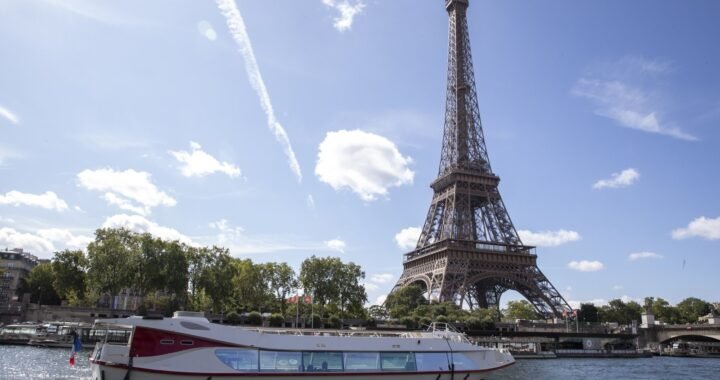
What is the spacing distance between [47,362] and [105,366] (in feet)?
64.5

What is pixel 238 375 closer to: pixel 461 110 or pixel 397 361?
pixel 397 361

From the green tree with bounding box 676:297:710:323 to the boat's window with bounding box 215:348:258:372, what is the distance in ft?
450

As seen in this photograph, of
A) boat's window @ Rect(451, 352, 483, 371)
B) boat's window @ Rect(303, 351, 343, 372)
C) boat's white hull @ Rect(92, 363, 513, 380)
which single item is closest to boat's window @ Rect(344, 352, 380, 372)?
boat's white hull @ Rect(92, 363, 513, 380)

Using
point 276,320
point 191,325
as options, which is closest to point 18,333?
point 276,320

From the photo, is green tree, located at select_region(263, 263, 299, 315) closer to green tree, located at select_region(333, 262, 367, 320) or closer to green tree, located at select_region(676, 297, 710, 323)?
green tree, located at select_region(333, 262, 367, 320)

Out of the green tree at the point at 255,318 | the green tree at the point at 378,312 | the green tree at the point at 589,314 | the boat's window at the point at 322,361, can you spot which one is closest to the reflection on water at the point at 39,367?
the boat's window at the point at 322,361

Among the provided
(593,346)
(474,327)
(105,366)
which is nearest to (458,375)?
(105,366)

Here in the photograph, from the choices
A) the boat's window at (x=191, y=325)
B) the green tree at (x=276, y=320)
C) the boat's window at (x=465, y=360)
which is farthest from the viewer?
the green tree at (x=276, y=320)

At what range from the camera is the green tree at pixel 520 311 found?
129 meters

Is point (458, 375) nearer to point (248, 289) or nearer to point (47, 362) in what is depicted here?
point (47, 362)

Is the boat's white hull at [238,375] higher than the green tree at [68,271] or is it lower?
lower

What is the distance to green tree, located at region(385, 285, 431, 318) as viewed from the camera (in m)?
82.1

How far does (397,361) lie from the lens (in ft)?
92.3

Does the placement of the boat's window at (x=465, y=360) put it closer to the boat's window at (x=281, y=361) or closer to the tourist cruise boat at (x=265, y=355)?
the tourist cruise boat at (x=265, y=355)
